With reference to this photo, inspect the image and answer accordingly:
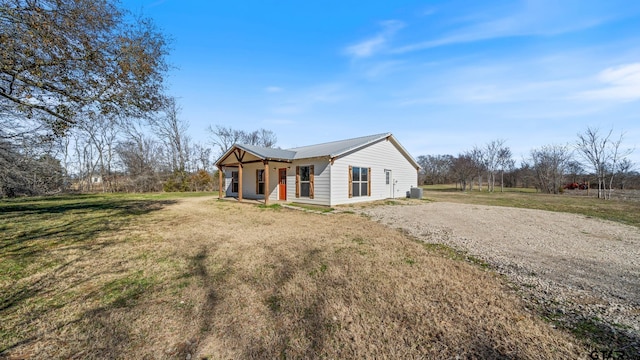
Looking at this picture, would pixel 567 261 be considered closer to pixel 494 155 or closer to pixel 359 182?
pixel 359 182

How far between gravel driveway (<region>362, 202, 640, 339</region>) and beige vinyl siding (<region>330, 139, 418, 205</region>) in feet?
12.7

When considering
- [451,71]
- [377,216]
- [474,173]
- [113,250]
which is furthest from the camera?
[474,173]

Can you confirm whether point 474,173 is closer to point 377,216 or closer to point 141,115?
point 377,216

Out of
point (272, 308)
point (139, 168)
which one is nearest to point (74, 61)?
point (272, 308)

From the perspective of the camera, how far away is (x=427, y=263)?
409 cm

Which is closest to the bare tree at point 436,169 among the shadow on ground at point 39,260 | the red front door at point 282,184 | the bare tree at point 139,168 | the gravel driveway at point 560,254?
the red front door at point 282,184

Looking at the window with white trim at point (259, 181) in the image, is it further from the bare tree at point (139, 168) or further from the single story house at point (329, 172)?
the bare tree at point (139, 168)

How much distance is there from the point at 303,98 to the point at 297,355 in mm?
14952

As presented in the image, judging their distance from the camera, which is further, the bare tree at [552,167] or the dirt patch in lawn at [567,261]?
the bare tree at [552,167]

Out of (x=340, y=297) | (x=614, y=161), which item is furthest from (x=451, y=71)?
(x=614, y=161)

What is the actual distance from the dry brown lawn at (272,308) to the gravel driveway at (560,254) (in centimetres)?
62

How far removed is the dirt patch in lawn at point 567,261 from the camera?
8.07ft

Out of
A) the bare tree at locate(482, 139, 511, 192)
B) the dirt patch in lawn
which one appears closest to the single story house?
the dirt patch in lawn

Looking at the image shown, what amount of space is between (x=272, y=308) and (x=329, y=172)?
9.20m
